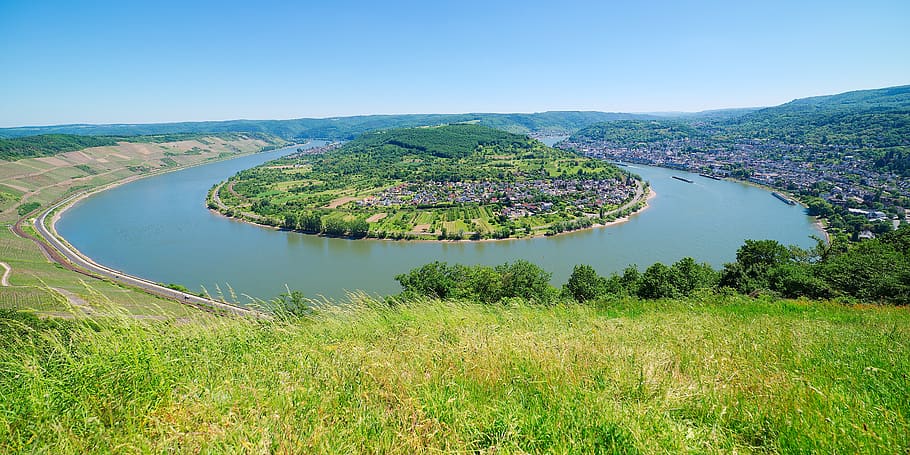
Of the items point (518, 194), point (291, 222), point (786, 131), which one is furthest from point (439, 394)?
point (786, 131)

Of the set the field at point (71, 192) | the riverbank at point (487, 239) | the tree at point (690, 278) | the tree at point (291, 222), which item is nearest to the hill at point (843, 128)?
the riverbank at point (487, 239)

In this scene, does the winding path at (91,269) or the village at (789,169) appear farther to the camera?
the village at (789,169)

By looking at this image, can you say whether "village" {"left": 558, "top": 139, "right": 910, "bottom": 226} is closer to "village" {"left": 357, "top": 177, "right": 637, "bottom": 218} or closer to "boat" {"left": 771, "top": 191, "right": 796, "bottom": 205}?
"boat" {"left": 771, "top": 191, "right": 796, "bottom": 205}

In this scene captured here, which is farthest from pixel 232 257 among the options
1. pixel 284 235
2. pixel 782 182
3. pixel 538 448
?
pixel 782 182

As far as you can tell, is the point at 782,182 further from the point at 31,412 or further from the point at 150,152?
the point at 150,152

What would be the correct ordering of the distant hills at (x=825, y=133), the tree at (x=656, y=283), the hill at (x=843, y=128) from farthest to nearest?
the hill at (x=843, y=128)
the distant hills at (x=825, y=133)
the tree at (x=656, y=283)

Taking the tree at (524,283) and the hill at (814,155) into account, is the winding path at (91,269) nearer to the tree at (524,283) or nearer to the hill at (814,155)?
the tree at (524,283)
